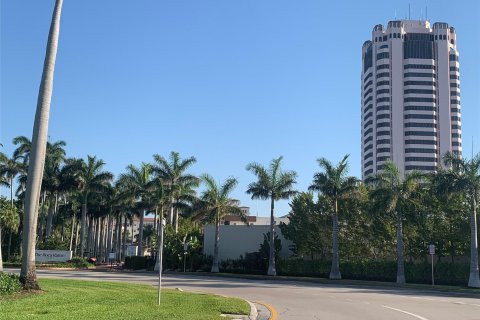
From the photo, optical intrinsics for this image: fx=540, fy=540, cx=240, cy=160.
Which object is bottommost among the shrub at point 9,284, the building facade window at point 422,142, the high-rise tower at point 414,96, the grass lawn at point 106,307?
the grass lawn at point 106,307

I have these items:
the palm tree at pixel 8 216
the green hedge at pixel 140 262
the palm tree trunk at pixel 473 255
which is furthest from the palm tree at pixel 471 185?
the palm tree at pixel 8 216

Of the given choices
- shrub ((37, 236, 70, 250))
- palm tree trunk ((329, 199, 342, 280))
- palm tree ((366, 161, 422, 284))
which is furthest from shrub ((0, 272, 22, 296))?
shrub ((37, 236, 70, 250))

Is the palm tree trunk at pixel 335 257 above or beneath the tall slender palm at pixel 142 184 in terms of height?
beneath

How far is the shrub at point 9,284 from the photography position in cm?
1703

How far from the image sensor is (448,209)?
137 feet

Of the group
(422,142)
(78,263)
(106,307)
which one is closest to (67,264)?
(78,263)

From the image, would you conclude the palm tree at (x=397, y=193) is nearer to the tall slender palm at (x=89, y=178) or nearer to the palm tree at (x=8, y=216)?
the tall slender palm at (x=89, y=178)

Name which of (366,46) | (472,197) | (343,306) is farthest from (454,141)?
(343,306)

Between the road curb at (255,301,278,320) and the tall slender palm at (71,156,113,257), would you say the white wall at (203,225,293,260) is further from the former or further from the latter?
the road curb at (255,301,278,320)

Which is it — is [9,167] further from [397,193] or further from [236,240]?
[397,193]

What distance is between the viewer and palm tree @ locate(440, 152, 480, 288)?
36.3 meters

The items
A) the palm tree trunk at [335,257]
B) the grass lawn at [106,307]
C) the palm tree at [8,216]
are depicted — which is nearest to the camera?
the grass lawn at [106,307]

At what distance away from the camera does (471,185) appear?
36531mm

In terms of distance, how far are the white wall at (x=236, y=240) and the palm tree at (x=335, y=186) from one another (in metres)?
13.3
